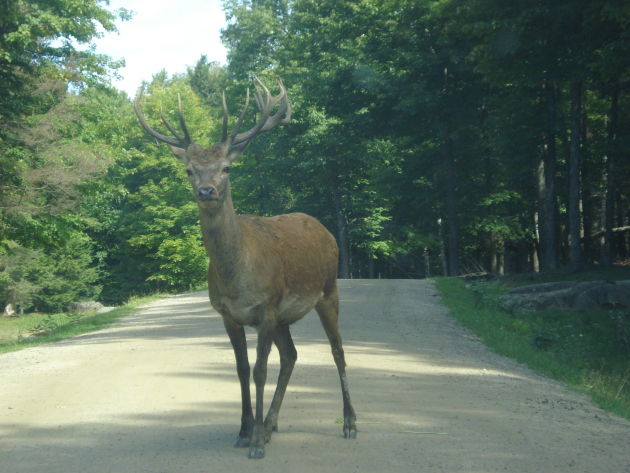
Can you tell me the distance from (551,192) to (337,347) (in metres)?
18.6

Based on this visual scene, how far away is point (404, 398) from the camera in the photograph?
7617mm

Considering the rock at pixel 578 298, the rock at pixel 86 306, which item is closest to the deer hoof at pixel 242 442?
the rock at pixel 578 298

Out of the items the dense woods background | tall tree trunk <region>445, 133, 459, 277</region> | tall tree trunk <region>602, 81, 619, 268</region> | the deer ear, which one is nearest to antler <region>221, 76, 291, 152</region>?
the deer ear

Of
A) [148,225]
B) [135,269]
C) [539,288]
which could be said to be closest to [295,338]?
[539,288]

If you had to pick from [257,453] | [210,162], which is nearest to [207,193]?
[210,162]

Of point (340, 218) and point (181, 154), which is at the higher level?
point (340, 218)

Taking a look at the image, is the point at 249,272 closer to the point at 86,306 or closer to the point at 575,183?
the point at 575,183

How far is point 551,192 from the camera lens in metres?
23.1

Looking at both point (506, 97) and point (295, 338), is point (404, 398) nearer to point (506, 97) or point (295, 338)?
point (295, 338)

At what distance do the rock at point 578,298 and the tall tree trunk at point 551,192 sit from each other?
5.27 m

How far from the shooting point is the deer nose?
208 inches

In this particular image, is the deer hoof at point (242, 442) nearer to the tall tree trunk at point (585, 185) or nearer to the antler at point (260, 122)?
the antler at point (260, 122)

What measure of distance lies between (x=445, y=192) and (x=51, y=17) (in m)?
18.7

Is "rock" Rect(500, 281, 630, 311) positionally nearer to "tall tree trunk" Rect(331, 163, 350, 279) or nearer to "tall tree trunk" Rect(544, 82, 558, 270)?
"tall tree trunk" Rect(544, 82, 558, 270)
